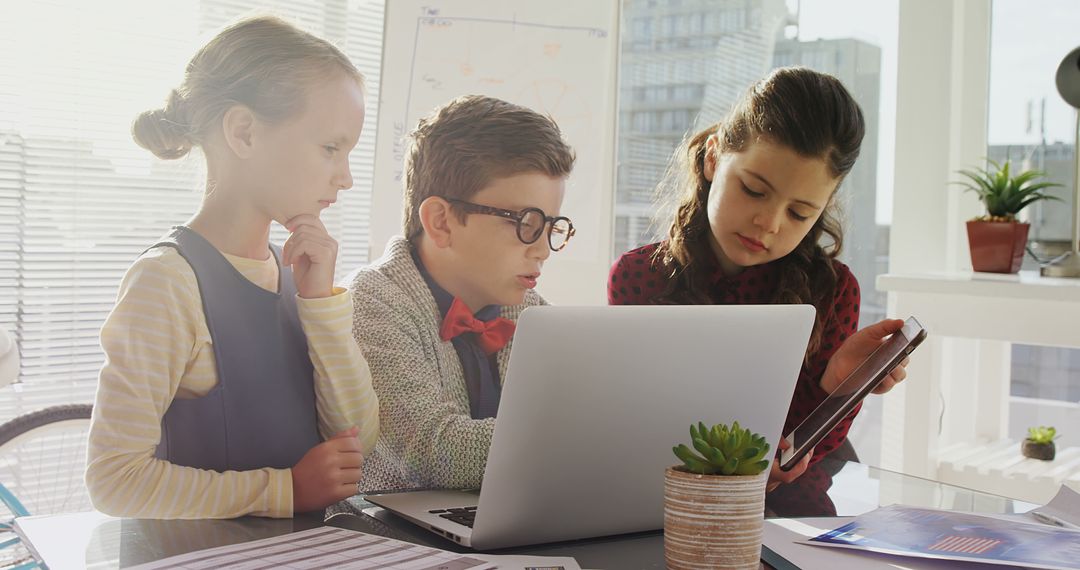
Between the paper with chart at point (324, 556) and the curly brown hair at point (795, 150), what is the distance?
85 centimetres

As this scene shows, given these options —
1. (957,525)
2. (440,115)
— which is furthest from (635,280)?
(957,525)

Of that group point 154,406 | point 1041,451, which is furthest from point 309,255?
point 1041,451

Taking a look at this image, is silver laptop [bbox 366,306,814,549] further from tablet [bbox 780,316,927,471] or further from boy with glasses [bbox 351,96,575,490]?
boy with glasses [bbox 351,96,575,490]

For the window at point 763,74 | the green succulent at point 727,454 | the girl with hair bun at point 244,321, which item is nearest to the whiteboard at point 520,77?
the window at point 763,74

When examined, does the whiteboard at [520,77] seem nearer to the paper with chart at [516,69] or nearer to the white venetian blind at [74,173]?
the paper with chart at [516,69]

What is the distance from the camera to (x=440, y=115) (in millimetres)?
1326

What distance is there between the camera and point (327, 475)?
950mm

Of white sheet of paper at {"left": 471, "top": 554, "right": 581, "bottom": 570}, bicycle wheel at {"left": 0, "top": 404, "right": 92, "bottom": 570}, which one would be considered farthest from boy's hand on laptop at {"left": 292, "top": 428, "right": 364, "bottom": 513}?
bicycle wheel at {"left": 0, "top": 404, "right": 92, "bottom": 570}

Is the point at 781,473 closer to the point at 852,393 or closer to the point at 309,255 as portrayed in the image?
the point at 852,393

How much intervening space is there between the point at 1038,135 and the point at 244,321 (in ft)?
7.69

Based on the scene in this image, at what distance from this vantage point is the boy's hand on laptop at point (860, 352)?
114 cm

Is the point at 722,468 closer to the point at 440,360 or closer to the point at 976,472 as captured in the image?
the point at 440,360

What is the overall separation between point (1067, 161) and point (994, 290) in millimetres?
710

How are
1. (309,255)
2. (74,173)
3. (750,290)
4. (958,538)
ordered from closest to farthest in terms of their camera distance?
(958,538) < (309,255) < (750,290) < (74,173)
